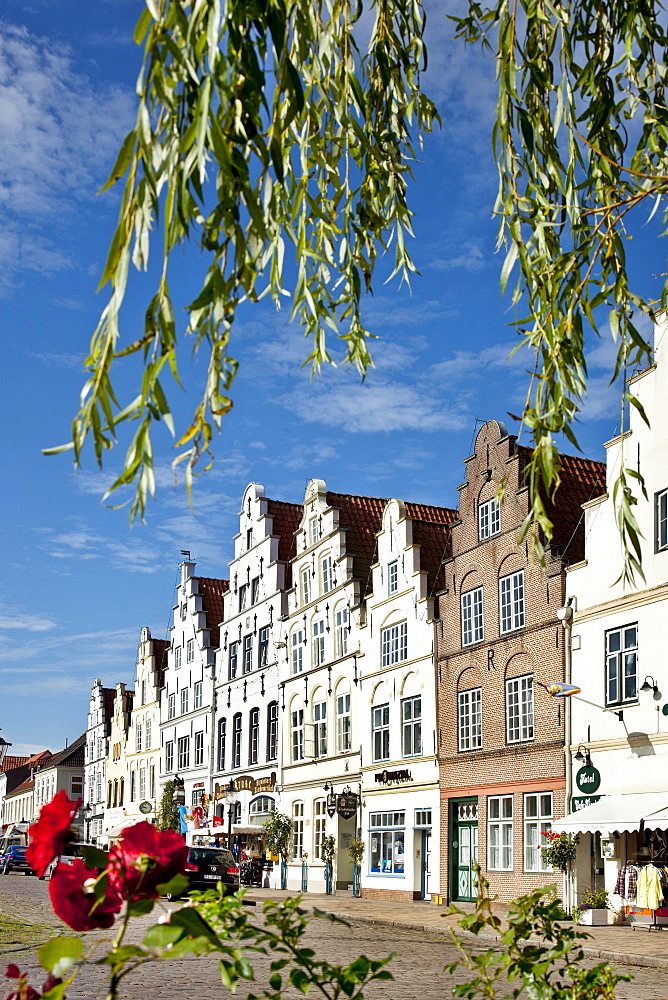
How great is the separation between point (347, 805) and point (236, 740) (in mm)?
13334

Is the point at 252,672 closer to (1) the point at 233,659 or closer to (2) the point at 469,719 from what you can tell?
(1) the point at 233,659

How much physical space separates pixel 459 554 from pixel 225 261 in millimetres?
28396

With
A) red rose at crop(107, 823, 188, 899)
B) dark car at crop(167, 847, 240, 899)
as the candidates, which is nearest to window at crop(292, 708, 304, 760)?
dark car at crop(167, 847, 240, 899)

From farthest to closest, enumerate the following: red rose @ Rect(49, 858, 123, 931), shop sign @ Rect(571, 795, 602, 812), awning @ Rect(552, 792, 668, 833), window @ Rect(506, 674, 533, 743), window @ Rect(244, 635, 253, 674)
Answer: window @ Rect(244, 635, 253, 674), window @ Rect(506, 674, 533, 743), shop sign @ Rect(571, 795, 602, 812), awning @ Rect(552, 792, 668, 833), red rose @ Rect(49, 858, 123, 931)

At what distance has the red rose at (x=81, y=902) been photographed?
10.7 ft

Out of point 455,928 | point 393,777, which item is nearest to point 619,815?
point 455,928

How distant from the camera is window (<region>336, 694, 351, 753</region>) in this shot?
126 ft

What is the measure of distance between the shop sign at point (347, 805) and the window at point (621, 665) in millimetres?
13349

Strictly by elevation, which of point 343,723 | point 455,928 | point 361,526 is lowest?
point 455,928

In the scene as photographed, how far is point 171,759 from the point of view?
59.6m

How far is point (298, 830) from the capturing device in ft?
135

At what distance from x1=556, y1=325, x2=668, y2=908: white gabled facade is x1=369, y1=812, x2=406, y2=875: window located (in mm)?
8859

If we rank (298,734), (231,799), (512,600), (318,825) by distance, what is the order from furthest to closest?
1. (231,799)
2. (298,734)
3. (318,825)
4. (512,600)

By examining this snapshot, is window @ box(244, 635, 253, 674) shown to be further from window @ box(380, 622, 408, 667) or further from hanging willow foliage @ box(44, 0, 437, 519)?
hanging willow foliage @ box(44, 0, 437, 519)
